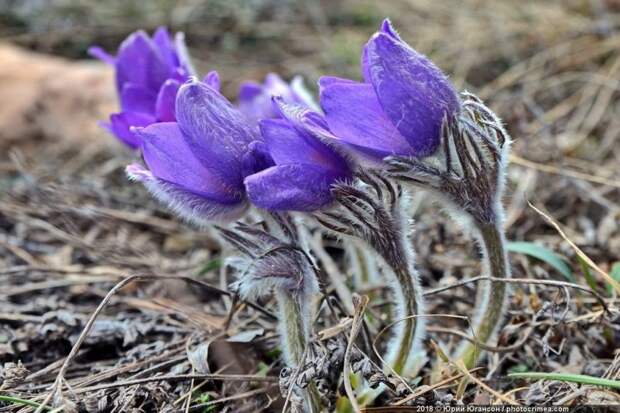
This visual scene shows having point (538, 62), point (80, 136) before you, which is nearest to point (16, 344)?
point (80, 136)

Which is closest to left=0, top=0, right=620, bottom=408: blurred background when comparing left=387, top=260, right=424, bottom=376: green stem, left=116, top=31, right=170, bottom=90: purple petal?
left=387, top=260, right=424, bottom=376: green stem

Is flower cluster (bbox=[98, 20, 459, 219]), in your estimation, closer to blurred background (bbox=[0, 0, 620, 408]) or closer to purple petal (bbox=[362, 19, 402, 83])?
purple petal (bbox=[362, 19, 402, 83])

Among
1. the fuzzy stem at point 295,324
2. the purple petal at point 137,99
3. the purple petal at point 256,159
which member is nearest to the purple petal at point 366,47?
the purple petal at point 256,159

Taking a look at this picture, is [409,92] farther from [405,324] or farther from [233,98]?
[233,98]

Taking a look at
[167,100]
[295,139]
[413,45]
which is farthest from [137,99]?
[413,45]

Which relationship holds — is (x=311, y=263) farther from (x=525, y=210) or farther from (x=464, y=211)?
(x=525, y=210)

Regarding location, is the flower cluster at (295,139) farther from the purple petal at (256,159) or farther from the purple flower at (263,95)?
the purple flower at (263,95)
